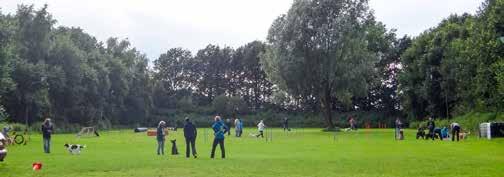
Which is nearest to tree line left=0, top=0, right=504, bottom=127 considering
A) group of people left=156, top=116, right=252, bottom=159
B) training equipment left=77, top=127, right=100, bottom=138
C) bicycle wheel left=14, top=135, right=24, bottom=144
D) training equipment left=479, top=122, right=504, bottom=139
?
training equipment left=479, top=122, right=504, bottom=139

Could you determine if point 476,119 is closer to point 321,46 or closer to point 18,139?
point 321,46

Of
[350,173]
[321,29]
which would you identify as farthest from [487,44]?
[350,173]

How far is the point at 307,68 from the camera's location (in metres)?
70.2

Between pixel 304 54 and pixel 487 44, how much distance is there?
873 inches

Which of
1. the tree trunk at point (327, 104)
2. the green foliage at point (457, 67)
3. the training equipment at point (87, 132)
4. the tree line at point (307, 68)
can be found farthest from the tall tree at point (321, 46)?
the training equipment at point (87, 132)

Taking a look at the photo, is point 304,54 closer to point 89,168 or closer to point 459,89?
point 459,89

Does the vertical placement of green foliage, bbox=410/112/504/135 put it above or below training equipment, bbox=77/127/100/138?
above

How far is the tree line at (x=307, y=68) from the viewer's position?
60969mm

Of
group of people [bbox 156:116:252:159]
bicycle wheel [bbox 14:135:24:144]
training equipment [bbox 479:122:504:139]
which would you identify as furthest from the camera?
training equipment [bbox 479:122:504:139]

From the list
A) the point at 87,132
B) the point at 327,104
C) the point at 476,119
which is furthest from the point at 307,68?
the point at 87,132

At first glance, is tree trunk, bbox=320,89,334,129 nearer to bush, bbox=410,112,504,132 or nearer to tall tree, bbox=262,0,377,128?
tall tree, bbox=262,0,377,128

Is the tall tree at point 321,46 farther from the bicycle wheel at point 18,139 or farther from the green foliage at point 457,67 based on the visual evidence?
the bicycle wheel at point 18,139

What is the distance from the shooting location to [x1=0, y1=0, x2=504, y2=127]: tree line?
61.0 meters

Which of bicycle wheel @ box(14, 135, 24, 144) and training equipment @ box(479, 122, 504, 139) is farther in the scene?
training equipment @ box(479, 122, 504, 139)
